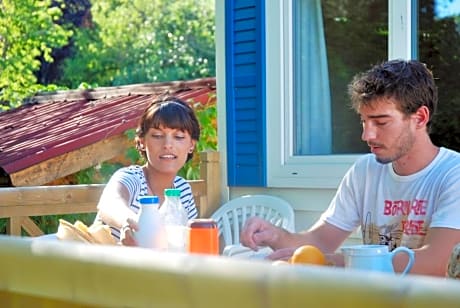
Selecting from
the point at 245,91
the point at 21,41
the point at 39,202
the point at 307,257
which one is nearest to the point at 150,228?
the point at 307,257

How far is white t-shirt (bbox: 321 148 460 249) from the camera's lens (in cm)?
208

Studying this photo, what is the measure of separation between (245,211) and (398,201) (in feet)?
5.47

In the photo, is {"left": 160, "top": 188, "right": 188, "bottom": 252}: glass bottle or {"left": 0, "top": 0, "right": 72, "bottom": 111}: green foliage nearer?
{"left": 160, "top": 188, "right": 188, "bottom": 252}: glass bottle

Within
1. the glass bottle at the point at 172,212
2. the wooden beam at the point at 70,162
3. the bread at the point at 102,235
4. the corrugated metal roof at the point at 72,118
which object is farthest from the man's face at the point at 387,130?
the wooden beam at the point at 70,162

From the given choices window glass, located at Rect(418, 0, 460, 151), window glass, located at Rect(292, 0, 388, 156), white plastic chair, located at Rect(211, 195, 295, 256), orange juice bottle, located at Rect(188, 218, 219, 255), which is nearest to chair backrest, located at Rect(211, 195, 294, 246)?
white plastic chair, located at Rect(211, 195, 295, 256)

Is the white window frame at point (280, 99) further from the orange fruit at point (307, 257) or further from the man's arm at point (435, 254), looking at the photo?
the orange fruit at point (307, 257)

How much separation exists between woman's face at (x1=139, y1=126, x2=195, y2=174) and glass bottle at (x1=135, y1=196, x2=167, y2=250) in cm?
69

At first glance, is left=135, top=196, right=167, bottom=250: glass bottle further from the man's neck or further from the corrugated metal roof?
the corrugated metal roof

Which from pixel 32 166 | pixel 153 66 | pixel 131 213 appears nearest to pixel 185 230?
pixel 131 213

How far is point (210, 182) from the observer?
13.4ft

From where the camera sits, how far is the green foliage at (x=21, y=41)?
1395cm

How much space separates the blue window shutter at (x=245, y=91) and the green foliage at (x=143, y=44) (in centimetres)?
1693

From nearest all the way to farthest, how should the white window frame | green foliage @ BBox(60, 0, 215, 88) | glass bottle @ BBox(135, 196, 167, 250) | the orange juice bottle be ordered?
the orange juice bottle
glass bottle @ BBox(135, 196, 167, 250)
the white window frame
green foliage @ BBox(60, 0, 215, 88)

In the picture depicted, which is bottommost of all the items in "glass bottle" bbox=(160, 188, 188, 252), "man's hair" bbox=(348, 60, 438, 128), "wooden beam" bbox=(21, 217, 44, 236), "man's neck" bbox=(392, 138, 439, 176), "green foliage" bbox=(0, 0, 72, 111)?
"wooden beam" bbox=(21, 217, 44, 236)
